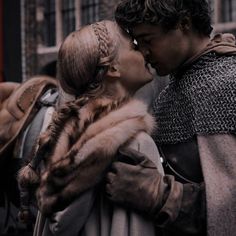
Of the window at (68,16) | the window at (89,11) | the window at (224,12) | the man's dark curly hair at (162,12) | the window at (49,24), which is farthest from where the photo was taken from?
the window at (49,24)

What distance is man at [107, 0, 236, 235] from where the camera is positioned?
231cm

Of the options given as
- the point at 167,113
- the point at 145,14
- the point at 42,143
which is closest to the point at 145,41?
the point at 145,14

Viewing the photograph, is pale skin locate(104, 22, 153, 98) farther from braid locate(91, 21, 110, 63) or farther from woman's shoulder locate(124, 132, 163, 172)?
woman's shoulder locate(124, 132, 163, 172)

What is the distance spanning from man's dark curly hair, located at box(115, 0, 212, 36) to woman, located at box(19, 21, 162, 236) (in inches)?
2.1

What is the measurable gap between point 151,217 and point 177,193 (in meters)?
0.11

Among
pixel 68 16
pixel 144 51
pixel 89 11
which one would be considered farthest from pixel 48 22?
pixel 144 51

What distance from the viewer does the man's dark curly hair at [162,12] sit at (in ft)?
7.87

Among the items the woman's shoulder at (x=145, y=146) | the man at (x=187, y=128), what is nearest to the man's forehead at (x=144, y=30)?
the man at (x=187, y=128)

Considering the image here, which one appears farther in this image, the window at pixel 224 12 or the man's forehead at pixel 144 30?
the window at pixel 224 12

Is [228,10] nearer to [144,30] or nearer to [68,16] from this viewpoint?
[68,16]

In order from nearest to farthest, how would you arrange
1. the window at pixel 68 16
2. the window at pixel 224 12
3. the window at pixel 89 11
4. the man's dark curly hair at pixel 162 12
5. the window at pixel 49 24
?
the man's dark curly hair at pixel 162 12, the window at pixel 224 12, the window at pixel 89 11, the window at pixel 68 16, the window at pixel 49 24

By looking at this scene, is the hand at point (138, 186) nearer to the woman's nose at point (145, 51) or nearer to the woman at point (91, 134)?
the woman at point (91, 134)

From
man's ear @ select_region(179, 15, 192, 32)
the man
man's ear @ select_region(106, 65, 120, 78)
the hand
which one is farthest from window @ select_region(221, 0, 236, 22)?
the hand

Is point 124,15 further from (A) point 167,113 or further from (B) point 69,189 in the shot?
(B) point 69,189
